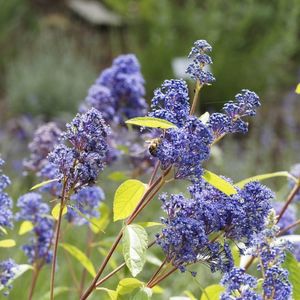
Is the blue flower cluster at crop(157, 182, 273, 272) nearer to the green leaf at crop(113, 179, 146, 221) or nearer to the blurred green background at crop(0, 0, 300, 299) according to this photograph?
the green leaf at crop(113, 179, 146, 221)

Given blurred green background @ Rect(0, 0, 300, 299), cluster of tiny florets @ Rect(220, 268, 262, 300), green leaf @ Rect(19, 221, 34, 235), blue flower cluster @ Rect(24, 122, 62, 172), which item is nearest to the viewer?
cluster of tiny florets @ Rect(220, 268, 262, 300)

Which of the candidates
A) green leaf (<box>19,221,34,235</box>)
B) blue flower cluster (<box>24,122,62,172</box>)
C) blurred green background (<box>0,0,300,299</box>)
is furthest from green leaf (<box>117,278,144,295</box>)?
blurred green background (<box>0,0,300,299</box>)

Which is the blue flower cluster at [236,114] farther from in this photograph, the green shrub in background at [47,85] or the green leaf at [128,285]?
the green shrub in background at [47,85]

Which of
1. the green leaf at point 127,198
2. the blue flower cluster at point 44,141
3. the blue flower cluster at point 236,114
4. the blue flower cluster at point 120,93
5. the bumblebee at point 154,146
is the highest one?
the blue flower cluster at point 120,93

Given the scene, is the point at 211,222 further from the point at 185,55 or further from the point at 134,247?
the point at 185,55

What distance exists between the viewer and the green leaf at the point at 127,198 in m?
1.40

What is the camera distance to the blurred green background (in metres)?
7.72

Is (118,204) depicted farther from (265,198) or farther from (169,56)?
(169,56)

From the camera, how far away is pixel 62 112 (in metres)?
7.89

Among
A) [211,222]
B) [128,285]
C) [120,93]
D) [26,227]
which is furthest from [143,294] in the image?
[120,93]

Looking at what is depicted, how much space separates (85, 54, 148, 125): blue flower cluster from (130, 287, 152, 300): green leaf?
3.62 feet

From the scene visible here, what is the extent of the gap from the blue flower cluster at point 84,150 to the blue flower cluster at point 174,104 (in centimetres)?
10

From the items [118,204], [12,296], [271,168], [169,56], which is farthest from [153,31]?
[118,204]

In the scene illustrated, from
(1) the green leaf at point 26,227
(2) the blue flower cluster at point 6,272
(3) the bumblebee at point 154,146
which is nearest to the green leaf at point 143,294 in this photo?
(3) the bumblebee at point 154,146
